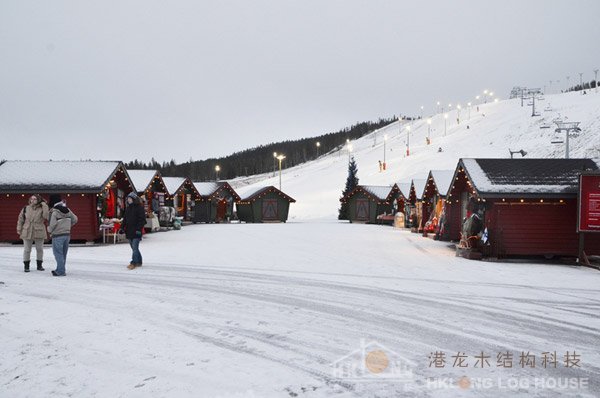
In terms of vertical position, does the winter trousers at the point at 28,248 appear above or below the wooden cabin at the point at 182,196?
below

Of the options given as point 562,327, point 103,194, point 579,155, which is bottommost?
point 562,327

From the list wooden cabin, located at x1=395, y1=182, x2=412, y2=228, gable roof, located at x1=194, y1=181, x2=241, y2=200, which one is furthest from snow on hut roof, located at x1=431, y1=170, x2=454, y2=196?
gable roof, located at x1=194, y1=181, x2=241, y2=200

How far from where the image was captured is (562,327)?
6.52 m

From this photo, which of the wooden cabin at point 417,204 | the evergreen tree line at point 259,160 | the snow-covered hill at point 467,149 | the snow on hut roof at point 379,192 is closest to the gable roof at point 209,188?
the snow on hut roof at point 379,192

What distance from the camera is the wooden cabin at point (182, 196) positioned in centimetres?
3528

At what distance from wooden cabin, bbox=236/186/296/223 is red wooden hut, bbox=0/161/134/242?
2325 cm

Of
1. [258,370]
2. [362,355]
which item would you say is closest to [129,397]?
[258,370]

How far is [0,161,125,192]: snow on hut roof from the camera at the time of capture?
19297 millimetres

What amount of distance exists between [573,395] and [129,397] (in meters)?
4.21

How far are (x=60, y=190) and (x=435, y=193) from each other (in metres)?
20.7

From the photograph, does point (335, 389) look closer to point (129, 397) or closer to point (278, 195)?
point (129, 397)

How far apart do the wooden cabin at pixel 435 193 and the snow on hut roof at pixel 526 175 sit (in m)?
6.48

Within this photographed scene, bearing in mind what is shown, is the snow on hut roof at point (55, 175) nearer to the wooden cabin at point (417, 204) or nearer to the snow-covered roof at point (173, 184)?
the snow-covered roof at point (173, 184)

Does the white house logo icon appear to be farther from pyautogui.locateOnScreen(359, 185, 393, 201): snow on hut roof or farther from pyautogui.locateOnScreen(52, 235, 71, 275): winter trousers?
pyautogui.locateOnScreen(359, 185, 393, 201): snow on hut roof
